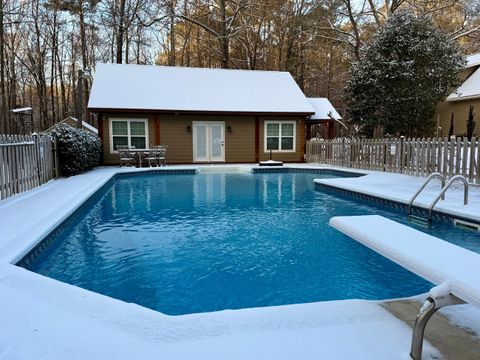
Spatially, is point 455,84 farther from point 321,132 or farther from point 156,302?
point 321,132

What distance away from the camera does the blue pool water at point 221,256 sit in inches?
131

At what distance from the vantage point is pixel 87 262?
4039 millimetres

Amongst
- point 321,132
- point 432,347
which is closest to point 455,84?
point 432,347

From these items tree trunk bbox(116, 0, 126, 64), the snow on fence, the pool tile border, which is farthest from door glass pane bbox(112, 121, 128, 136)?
tree trunk bbox(116, 0, 126, 64)

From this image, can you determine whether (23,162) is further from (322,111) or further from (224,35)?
(224,35)

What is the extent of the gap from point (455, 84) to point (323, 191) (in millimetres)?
7985

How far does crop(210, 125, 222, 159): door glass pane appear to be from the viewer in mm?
16102

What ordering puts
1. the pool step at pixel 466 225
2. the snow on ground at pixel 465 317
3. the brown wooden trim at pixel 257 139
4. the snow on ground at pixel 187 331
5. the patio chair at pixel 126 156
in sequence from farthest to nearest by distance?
the brown wooden trim at pixel 257 139 < the patio chair at pixel 126 156 < the pool step at pixel 466 225 < the snow on ground at pixel 465 317 < the snow on ground at pixel 187 331

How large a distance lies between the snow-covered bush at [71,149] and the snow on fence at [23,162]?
1.80 ft

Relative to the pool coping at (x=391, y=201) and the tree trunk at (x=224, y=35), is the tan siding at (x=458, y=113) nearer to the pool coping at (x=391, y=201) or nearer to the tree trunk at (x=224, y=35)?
the pool coping at (x=391, y=201)

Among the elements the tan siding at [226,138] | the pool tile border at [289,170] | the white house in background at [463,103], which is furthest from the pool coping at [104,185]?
the white house in background at [463,103]

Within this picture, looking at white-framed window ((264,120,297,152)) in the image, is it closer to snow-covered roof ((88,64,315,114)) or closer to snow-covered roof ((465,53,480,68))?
snow-covered roof ((88,64,315,114))

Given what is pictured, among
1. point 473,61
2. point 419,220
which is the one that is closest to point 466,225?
point 419,220

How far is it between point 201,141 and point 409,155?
8.94m
